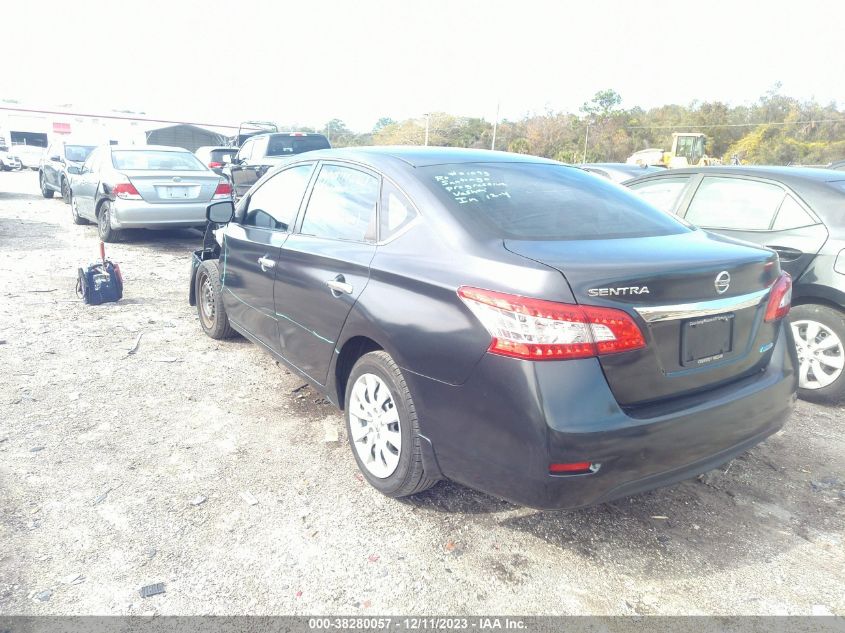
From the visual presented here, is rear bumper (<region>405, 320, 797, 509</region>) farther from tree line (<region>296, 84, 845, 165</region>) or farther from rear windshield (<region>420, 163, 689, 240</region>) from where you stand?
tree line (<region>296, 84, 845, 165</region>)

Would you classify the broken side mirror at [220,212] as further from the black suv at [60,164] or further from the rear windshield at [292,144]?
the black suv at [60,164]

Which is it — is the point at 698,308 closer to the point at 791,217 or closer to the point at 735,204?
the point at 791,217

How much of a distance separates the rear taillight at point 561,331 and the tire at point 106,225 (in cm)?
924

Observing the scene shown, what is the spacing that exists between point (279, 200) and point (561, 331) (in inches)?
102

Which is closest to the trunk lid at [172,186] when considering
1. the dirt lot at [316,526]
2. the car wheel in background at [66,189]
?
the dirt lot at [316,526]

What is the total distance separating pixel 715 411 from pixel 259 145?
12.6 metres

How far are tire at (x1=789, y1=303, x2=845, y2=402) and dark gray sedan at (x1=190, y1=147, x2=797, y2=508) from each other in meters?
1.70

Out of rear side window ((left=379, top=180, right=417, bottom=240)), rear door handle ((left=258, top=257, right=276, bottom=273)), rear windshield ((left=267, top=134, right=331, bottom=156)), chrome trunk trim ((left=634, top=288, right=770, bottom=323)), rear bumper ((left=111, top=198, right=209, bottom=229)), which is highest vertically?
rear windshield ((left=267, top=134, right=331, bottom=156))

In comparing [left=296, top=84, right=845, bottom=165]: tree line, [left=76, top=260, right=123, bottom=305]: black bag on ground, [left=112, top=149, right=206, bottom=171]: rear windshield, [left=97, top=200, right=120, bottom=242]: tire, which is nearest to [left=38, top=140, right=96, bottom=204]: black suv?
[left=112, top=149, right=206, bottom=171]: rear windshield

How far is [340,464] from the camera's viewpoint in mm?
3602

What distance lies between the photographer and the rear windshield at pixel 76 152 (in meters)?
15.2

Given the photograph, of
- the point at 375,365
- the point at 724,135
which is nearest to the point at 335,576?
the point at 375,365

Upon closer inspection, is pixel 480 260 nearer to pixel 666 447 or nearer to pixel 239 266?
pixel 666 447

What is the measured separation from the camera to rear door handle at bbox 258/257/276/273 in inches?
158
